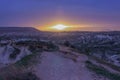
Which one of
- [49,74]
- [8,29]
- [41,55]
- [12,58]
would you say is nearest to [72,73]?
[49,74]

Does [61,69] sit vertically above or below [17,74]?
below

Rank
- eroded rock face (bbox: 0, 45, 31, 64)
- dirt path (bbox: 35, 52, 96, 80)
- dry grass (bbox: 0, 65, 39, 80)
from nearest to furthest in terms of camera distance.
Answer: dry grass (bbox: 0, 65, 39, 80), dirt path (bbox: 35, 52, 96, 80), eroded rock face (bbox: 0, 45, 31, 64)

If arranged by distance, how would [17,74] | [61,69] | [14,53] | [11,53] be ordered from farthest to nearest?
[11,53], [14,53], [61,69], [17,74]

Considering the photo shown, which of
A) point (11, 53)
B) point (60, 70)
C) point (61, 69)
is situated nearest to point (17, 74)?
point (60, 70)

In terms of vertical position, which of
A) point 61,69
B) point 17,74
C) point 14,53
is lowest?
point 14,53

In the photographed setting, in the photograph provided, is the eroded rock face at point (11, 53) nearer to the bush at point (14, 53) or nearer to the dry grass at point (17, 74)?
the bush at point (14, 53)

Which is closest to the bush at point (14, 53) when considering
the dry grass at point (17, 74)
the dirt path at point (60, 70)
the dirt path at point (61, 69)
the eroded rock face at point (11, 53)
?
the eroded rock face at point (11, 53)

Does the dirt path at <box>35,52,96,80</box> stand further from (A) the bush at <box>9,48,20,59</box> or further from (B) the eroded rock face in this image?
(A) the bush at <box>9,48,20,59</box>

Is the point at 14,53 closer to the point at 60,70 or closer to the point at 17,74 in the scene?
the point at 60,70

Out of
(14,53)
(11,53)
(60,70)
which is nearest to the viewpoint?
(60,70)

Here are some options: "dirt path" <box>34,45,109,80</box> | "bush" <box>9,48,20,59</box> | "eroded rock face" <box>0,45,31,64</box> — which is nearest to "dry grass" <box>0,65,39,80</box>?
"dirt path" <box>34,45,109,80</box>

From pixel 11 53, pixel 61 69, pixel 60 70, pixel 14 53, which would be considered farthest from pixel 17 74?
pixel 11 53

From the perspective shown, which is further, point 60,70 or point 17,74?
point 60,70

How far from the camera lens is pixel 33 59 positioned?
31.9 metres
